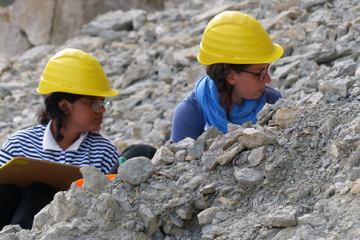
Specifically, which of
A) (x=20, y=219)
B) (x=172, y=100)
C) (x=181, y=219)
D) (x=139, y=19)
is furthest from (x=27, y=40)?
(x=181, y=219)

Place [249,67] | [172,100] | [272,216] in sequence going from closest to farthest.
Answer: [272,216], [249,67], [172,100]

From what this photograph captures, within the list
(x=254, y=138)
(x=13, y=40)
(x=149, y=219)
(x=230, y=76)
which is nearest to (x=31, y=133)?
(x=230, y=76)

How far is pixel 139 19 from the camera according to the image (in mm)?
9664

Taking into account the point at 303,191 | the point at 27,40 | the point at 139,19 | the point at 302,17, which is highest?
the point at 303,191

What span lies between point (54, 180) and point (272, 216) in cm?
156

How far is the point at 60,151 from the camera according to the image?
3182mm

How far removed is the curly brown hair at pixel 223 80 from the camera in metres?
2.83

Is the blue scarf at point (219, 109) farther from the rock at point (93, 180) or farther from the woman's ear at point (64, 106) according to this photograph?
the rock at point (93, 180)

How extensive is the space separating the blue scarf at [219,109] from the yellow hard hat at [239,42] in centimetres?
26

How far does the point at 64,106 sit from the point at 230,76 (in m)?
1.37

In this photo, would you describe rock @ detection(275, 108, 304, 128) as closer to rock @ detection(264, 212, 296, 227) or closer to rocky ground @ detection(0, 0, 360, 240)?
rocky ground @ detection(0, 0, 360, 240)

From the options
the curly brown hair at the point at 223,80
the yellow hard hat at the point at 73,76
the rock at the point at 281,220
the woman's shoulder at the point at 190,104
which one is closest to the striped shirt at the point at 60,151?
the yellow hard hat at the point at 73,76

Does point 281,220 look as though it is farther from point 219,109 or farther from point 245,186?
point 219,109

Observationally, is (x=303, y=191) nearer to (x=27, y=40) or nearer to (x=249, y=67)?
(x=249, y=67)
